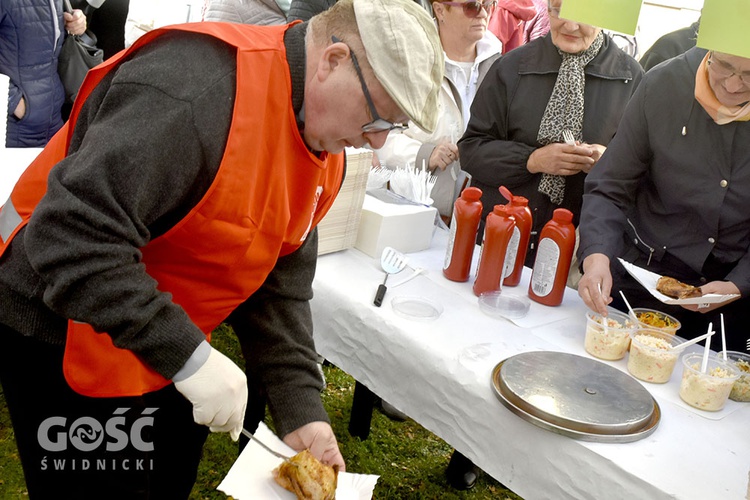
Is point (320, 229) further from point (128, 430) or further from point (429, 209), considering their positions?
point (128, 430)

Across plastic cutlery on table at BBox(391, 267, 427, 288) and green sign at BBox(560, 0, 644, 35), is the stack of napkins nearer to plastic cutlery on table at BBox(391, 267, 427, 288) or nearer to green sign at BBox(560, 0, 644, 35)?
plastic cutlery on table at BBox(391, 267, 427, 288)

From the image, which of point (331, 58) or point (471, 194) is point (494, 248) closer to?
point (471, 194)

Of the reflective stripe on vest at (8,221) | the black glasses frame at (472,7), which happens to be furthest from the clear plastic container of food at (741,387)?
the black glasses frame at (472,7)

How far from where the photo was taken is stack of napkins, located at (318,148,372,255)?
87.3 inches

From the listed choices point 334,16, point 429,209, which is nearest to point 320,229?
point 429,209

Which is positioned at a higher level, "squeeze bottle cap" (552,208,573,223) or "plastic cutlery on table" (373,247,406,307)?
"squeeze bottle cap" (552,208,573,223)

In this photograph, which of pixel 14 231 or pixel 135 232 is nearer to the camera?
pixel 135 232

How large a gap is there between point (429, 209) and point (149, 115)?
59.7 inches

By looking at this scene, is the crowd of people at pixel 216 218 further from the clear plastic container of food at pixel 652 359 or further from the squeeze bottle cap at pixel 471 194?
the squeeze bottle cap at pixel 471 194

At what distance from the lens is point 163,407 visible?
147 cm

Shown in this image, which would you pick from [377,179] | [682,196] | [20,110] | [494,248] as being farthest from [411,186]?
[20,110]

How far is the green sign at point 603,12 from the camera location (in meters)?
1.64

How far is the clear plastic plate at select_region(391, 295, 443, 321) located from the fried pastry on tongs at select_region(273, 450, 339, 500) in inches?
27.3

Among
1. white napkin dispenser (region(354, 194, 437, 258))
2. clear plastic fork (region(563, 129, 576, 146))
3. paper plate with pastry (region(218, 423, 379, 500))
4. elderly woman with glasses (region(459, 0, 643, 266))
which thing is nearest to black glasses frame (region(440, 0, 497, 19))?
elderly woman with glasses (region(459, 0, 643, 266))
